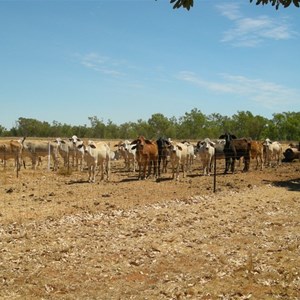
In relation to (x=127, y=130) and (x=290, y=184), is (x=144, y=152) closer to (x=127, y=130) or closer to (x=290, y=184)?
(x=290, y=184)

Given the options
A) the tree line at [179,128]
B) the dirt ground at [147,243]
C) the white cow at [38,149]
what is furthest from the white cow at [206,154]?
the tree line at [179,128]

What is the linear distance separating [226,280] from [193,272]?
72 centimetres

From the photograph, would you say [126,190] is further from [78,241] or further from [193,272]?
[193,272]

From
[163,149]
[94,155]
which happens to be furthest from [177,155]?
[94,155]

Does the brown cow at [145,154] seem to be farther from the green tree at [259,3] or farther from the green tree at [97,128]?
the green tree at [97,128]

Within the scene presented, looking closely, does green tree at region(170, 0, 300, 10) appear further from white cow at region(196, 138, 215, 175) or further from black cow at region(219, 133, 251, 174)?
black cow at region(219, 133, 251, 174)

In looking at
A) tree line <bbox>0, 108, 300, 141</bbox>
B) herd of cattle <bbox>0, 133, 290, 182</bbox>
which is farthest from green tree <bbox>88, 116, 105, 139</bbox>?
herd of cattle <bbox>0, 133, 290, 182</bbox>

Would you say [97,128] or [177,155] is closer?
[177,155]

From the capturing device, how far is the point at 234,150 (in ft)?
84.2

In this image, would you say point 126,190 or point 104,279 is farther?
point 126,190

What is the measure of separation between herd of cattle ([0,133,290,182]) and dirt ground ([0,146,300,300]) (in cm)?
362

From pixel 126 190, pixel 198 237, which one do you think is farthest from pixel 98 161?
pixel 198 237

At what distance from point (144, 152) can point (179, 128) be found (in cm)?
7767

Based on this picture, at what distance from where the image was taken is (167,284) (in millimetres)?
7531
